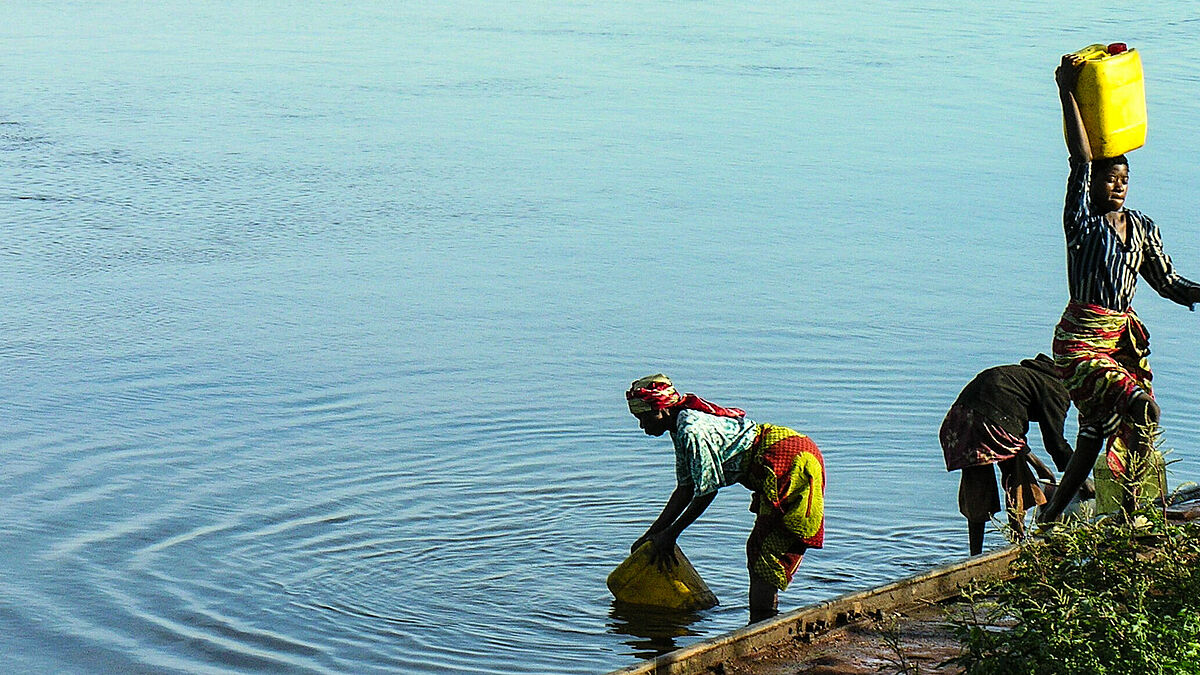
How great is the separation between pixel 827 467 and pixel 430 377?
2808mm

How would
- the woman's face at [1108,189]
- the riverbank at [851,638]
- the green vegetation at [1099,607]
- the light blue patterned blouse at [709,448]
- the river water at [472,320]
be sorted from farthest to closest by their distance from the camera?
1. the river water at [472,320]
2. the woman's face at [1108,189]
3. the light blue patterned blouse at [709,448]
4. the riverbank at [851,638]
5. the green vegetation at [1099,607]

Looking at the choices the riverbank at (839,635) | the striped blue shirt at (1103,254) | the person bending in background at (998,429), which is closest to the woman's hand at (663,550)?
the riverbank at (839,635)

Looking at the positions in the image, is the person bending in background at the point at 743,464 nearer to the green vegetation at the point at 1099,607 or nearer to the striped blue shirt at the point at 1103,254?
the striped blue shirt at the point at 1103,254

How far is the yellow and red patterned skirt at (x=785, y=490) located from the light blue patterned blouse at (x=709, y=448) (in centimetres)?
5

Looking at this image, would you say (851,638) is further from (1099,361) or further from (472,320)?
(472,320)

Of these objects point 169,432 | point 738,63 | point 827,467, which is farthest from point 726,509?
point 738,63

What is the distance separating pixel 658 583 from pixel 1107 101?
2587 mm

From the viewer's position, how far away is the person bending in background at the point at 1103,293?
639 cm

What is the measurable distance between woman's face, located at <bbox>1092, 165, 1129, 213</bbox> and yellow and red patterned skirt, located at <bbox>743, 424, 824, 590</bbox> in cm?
151

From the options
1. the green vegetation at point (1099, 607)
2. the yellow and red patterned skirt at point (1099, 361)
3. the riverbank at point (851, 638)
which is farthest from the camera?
the yellow and red patterned skirt at point (1099, 361)

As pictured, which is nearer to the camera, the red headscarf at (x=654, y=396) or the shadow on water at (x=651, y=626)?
the red headscarf at (x=654, y=396)

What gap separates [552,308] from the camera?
1251 centimetres

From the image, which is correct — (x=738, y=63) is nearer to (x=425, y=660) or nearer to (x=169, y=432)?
(x=169, y=432)

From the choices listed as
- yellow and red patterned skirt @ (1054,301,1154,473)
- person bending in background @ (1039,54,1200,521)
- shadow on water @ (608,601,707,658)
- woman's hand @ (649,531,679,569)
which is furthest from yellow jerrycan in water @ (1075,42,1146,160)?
shadow on water @ (608,601,707,658)
